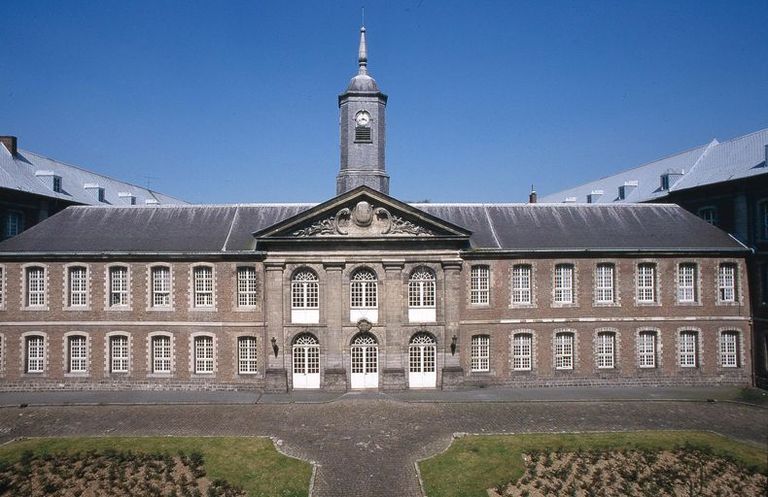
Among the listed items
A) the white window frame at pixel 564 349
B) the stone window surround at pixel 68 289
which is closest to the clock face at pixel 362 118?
the white window frame at pixel 564 349

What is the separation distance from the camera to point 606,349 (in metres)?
28.1

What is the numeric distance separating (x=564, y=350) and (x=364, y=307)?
1169 centimetres

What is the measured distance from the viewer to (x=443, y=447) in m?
18.6

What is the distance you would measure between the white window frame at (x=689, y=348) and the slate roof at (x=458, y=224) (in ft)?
16.3

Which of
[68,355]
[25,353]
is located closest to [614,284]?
[68,355]

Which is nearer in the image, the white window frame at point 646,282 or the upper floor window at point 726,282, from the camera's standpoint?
the white window frame at point 646,282

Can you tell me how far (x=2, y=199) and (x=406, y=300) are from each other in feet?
90.1

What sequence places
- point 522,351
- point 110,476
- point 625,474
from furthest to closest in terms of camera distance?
point 522,351
point 110,476
point 625,474

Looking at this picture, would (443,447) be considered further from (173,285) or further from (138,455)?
(173,285)

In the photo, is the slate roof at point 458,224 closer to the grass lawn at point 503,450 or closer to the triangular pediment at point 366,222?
the triangular pediment at point 366,222

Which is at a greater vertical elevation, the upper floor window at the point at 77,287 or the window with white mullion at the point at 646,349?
the upper floor window at the point at 77,287

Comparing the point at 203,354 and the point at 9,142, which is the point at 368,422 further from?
the point at 9,142

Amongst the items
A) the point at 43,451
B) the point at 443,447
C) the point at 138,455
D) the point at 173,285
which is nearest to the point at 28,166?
the point at 173,285

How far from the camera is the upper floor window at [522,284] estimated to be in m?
27.9
